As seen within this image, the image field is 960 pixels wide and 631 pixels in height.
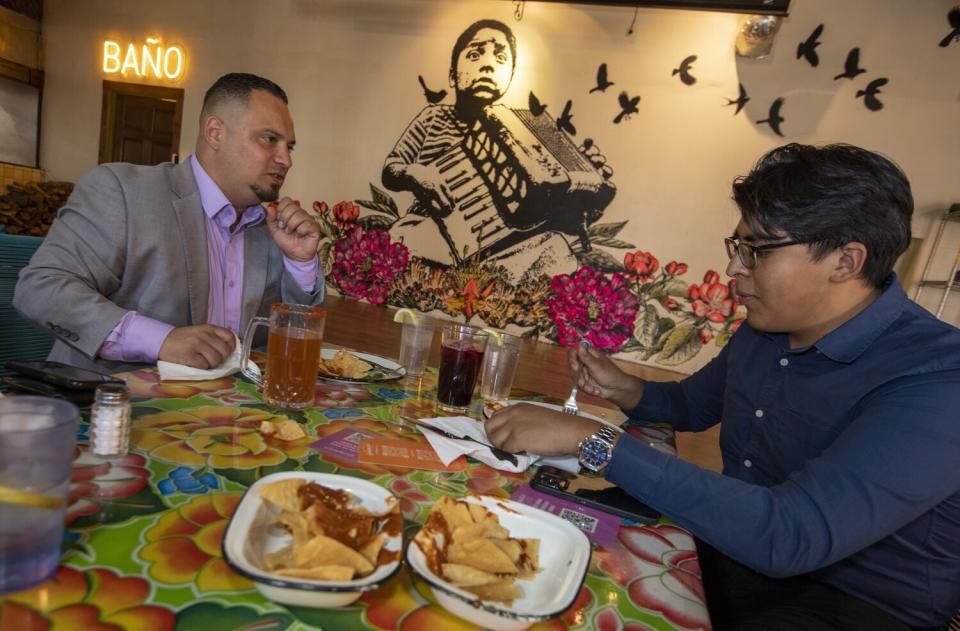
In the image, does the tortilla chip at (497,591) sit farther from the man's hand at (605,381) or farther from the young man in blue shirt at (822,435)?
the man's hand at (605,381)

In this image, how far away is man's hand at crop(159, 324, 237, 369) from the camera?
1.20m

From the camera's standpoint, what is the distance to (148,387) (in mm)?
1071

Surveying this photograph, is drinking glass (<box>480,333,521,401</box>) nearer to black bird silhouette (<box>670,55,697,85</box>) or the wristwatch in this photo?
the wristwatch

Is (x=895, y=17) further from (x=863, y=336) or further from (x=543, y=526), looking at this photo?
(x=543, y=526)

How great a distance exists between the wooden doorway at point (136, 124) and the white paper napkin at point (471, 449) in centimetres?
564

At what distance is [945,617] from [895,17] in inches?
170

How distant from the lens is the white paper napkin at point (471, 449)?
3.24 ft

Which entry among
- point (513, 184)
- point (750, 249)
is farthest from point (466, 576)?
point (513, 184)

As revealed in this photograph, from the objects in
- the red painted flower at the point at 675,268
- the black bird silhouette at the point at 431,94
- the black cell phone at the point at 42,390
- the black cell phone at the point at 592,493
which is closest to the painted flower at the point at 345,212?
the black bird silhouette at the point at 431,94

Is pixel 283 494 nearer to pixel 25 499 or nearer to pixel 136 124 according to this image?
pixel 25 499

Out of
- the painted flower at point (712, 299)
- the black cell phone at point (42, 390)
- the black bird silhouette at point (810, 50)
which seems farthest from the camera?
the painted flower at point (712, 299)

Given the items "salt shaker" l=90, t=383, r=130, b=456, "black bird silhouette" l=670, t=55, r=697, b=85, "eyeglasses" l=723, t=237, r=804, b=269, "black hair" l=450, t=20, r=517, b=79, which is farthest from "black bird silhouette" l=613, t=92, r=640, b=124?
"salt shaker" l=90, t=383, r=130, b=456

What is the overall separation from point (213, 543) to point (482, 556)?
0.99 feet

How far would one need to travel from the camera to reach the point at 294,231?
183 centimetres
